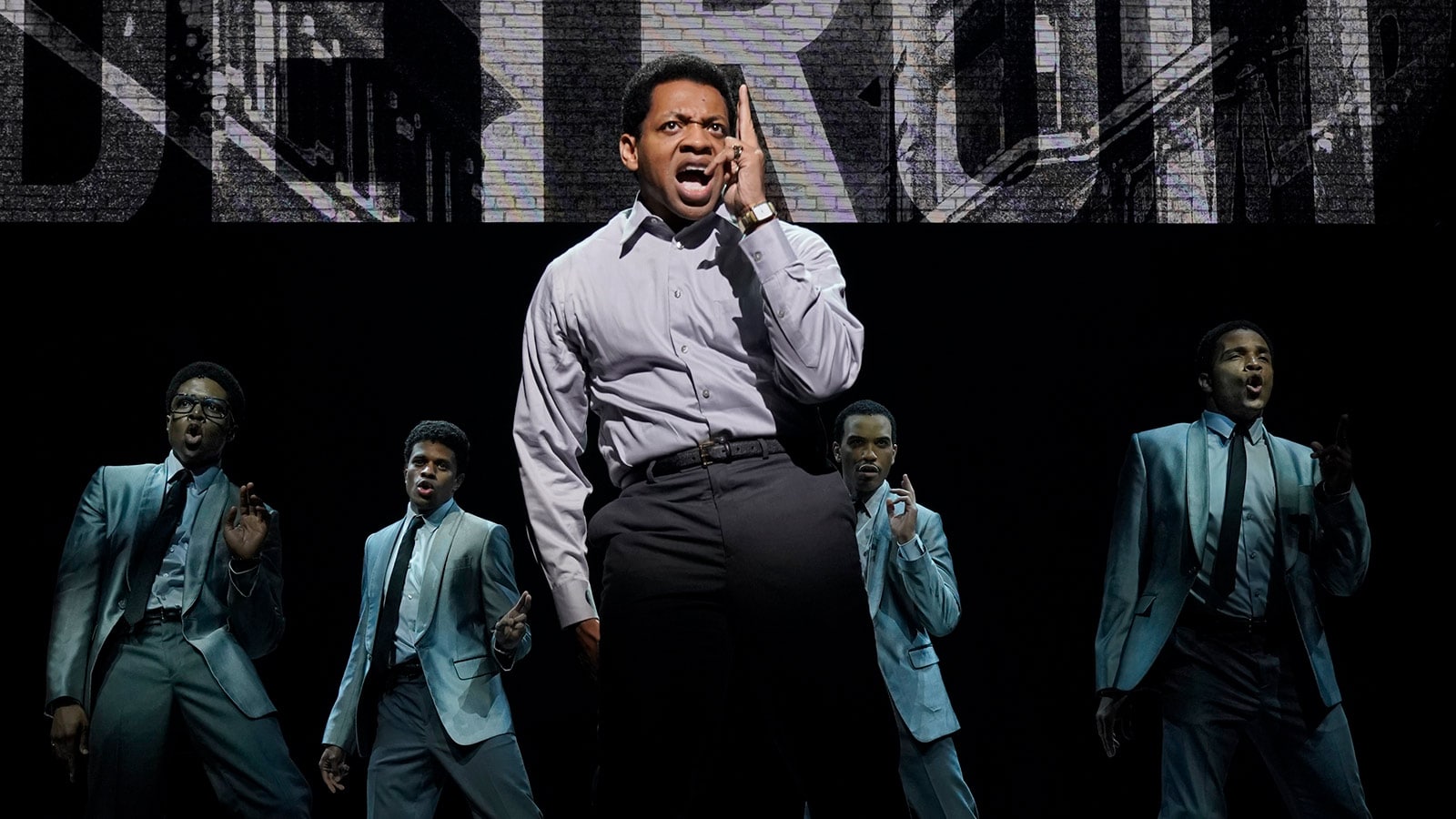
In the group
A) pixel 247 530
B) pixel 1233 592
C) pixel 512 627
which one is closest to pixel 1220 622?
pixel 1233 592

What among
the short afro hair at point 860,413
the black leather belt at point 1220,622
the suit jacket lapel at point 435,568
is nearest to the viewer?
the black leather belt at point 1220,622

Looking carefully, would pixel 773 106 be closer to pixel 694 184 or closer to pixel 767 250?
pixel 694 184

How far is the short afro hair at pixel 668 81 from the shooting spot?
2207 millimetres

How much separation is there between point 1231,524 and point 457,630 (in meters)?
2.29

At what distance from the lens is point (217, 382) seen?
434 centimetres

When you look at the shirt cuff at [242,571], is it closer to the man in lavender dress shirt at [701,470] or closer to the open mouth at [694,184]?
the man in lavender dress shirt at [701,470]

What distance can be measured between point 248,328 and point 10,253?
0.86 metres

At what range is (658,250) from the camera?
86.5 inches

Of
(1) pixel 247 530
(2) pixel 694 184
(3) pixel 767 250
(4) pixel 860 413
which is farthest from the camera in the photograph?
(4) pixel 860 413

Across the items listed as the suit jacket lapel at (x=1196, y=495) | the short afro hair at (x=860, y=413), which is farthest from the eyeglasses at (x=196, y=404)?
the suit jacket lapel at (x=1196, y=495)

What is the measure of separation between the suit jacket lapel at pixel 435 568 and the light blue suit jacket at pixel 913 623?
1.32 m

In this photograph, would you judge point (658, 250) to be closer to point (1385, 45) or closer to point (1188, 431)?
point (1188, 431)

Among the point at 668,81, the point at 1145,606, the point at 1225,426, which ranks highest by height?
the point at 668,81

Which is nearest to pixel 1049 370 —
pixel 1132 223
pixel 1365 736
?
pixel 1132 223
